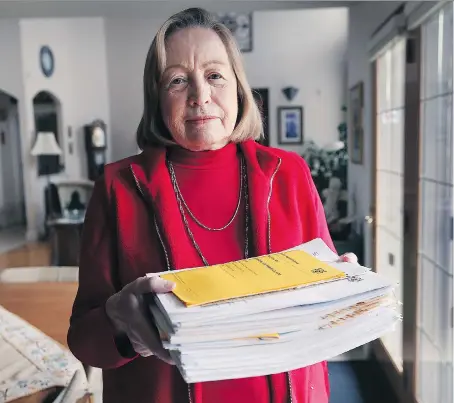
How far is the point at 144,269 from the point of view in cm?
68

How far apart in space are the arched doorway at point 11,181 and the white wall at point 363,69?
114 cm

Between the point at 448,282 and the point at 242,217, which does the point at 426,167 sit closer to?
the point at 448,282

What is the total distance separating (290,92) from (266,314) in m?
1.17

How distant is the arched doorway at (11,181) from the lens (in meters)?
1.62

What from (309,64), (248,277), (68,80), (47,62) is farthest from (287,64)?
(248,277)

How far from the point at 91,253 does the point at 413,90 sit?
1646mm

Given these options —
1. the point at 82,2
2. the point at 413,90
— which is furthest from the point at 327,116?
the point at 82,2

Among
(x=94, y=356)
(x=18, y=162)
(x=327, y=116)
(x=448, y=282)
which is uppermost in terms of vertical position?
(x=327, y=116)

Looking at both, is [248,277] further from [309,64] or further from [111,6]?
[309,64]

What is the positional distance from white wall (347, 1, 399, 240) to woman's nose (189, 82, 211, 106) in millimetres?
1003

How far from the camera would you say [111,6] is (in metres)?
1.38

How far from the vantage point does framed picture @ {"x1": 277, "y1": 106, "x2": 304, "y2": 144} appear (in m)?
1.51

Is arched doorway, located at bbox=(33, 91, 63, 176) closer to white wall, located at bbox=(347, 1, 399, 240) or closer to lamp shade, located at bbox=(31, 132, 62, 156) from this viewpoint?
lamp shade, located at bbox=(31, 132, 62, 156)

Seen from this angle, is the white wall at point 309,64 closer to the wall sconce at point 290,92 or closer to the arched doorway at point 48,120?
the wall sconce at point 290,92
